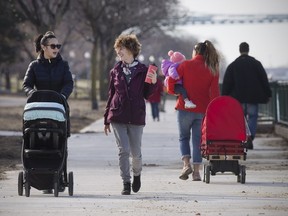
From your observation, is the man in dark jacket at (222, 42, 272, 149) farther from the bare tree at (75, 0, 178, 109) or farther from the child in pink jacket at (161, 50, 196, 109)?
the bare tree at (75, 0, 178, 109)

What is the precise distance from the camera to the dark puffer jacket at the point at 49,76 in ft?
42.9

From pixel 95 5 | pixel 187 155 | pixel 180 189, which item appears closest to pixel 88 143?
pixel 187 155

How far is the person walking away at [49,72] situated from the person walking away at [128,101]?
0.54m

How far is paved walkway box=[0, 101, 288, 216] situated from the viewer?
439 inches

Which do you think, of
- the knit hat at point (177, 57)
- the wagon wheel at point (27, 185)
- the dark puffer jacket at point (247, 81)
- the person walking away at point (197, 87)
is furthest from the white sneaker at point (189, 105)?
the dark puffer jacket at point (247, 81)

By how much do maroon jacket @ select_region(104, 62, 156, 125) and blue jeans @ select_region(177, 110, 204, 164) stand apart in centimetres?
184

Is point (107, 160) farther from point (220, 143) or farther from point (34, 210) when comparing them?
point (34, 210)

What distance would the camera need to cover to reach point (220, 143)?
14.5 metres

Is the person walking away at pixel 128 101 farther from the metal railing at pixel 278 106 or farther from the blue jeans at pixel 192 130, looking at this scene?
the metal railing at pixel 278 106

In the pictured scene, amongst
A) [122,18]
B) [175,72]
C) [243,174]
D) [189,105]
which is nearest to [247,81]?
[175,72]

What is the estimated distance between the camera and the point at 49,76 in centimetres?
1309

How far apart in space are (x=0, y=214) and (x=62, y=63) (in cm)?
276

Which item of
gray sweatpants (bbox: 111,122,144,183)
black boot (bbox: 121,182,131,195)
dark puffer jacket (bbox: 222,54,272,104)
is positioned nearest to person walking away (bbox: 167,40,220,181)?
gray sweatpants (bbox: 111,122,144,183)

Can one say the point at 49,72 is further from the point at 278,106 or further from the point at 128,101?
the point at 278,106
